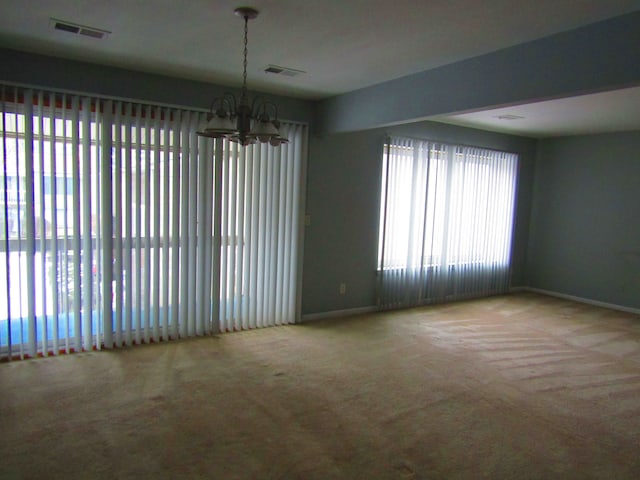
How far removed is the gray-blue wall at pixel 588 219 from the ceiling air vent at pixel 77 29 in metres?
6.46

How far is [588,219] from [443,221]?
227 centimetres

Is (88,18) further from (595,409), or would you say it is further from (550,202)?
(550,202)

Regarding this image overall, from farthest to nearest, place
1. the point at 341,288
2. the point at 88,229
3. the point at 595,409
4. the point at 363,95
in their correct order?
the point at 341,288, the point at 363,95, the point at 88,229, the point at 595,409

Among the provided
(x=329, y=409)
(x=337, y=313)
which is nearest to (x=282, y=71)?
(x=329, y=409)

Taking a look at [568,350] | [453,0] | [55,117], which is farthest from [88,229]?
[568,350]

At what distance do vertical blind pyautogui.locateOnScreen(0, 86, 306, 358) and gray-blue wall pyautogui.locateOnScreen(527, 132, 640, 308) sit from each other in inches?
173

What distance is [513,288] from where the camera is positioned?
7406mm

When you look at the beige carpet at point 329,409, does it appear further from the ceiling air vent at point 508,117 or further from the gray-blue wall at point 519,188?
the ceiling air vent at point 508,117

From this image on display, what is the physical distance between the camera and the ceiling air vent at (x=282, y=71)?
3.76 metres

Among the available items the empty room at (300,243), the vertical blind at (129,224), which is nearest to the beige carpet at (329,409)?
the empty room at (300,243)

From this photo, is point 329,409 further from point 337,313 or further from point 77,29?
point 77,29

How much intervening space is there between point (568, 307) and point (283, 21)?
5.70m

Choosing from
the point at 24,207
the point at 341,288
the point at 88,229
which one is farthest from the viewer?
the point at 341,288

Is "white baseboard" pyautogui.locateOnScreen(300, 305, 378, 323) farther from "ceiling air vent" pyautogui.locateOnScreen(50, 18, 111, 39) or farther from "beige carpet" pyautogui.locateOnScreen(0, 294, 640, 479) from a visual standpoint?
"ceiling air vent" pyautogui.locateOnScreen(50, 18, 111, 39)
